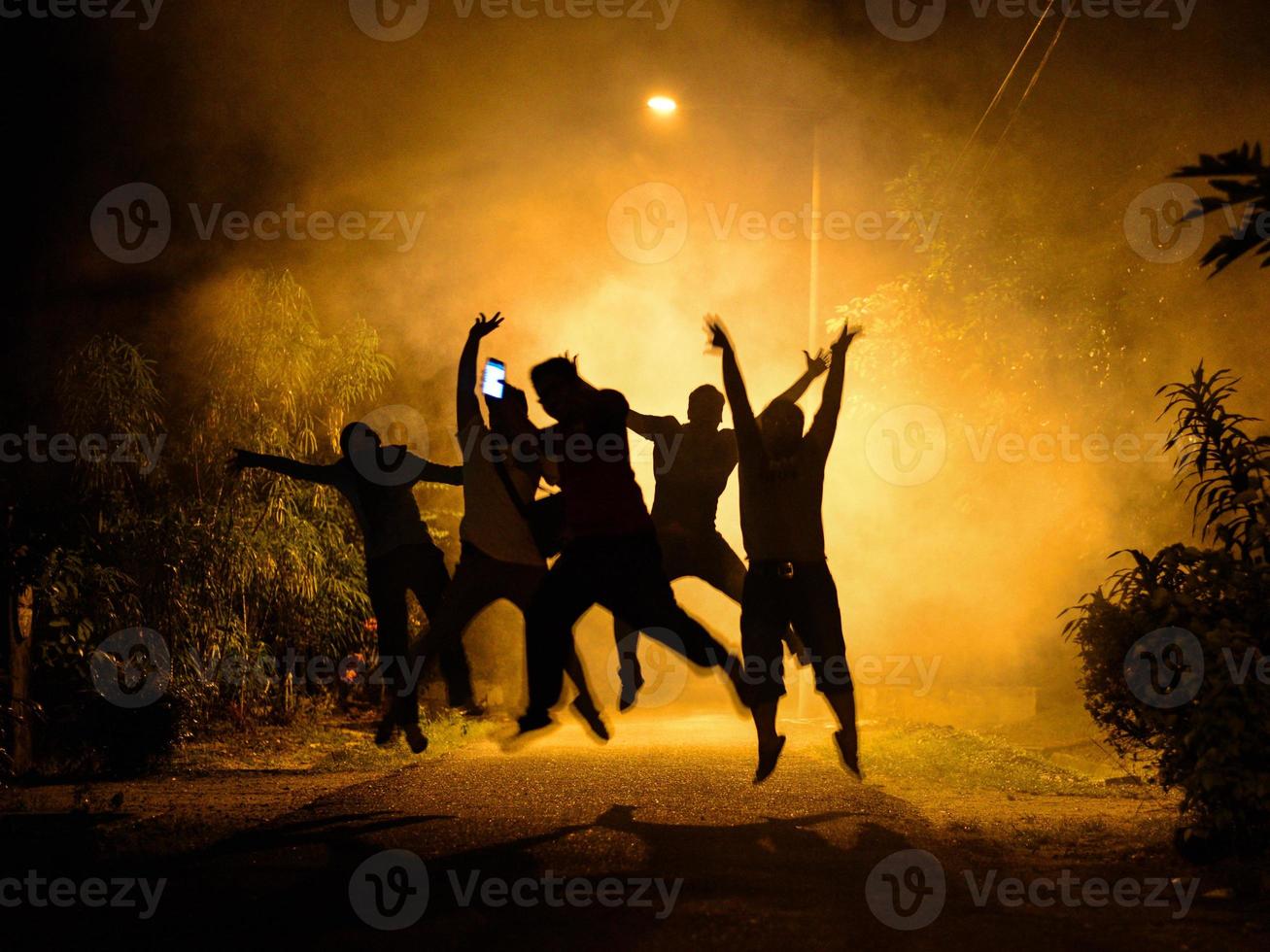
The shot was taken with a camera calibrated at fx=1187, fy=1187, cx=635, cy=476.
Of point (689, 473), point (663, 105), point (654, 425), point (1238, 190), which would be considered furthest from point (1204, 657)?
point (663, 105)

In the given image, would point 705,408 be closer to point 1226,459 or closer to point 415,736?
point 415,736

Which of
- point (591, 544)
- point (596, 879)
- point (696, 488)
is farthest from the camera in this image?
point (696, 488)

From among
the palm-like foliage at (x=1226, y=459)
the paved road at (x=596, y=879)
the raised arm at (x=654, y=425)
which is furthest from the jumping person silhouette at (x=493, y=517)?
the palm-like foliage at (x=1226, y=459)

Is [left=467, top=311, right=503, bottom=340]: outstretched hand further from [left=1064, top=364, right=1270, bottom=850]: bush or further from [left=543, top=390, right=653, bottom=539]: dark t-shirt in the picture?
[left=1064, top=364, right=1270, bottom=850]: bush

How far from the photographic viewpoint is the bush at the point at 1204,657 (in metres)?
5.68

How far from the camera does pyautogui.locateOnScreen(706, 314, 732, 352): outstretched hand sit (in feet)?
21.2

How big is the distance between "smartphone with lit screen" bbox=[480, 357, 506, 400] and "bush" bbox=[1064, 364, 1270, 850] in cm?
368

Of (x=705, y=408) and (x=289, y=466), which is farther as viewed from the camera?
(x=705, y=408)

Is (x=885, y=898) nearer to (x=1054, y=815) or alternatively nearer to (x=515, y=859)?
(x=515, y=859)

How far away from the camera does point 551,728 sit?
259 inches

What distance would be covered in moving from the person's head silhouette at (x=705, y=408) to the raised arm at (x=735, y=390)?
606 mm

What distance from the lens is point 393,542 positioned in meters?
7.31

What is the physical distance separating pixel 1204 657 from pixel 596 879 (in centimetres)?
315

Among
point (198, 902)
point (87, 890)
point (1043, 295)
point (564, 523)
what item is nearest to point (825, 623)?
point (564, 523)
